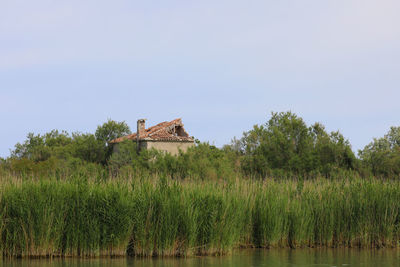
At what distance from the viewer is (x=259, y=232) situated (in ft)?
51.5

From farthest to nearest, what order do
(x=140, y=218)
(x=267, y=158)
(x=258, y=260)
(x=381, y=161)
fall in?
(x=267, y=158), (x=381, y=161), (x=140, y=218), (x=258, y=260)

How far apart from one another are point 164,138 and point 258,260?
117 feet

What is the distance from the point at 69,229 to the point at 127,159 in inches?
1275

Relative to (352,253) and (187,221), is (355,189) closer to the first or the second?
(352,253)

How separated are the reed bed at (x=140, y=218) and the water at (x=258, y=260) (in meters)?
0.40

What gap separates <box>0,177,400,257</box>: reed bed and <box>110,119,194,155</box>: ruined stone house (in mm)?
30877

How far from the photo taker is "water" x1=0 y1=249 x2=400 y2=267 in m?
12.7

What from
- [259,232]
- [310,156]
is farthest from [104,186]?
[310,156]

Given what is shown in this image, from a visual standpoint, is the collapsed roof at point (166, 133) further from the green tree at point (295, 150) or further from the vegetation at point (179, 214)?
the vegetation at point (179, 214)

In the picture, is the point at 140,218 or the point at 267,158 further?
the point at 267,158

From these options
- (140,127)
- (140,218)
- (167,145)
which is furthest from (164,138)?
(140,218)

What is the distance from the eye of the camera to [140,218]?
13906mm

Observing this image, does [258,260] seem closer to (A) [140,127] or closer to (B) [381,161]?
(B) [381,161]

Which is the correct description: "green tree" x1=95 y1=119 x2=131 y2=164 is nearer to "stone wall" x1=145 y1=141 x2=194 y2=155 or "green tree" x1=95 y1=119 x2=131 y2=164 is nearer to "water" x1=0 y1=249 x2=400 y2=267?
"stone wall" x1=145 y1=141 x2=194 y2=155
